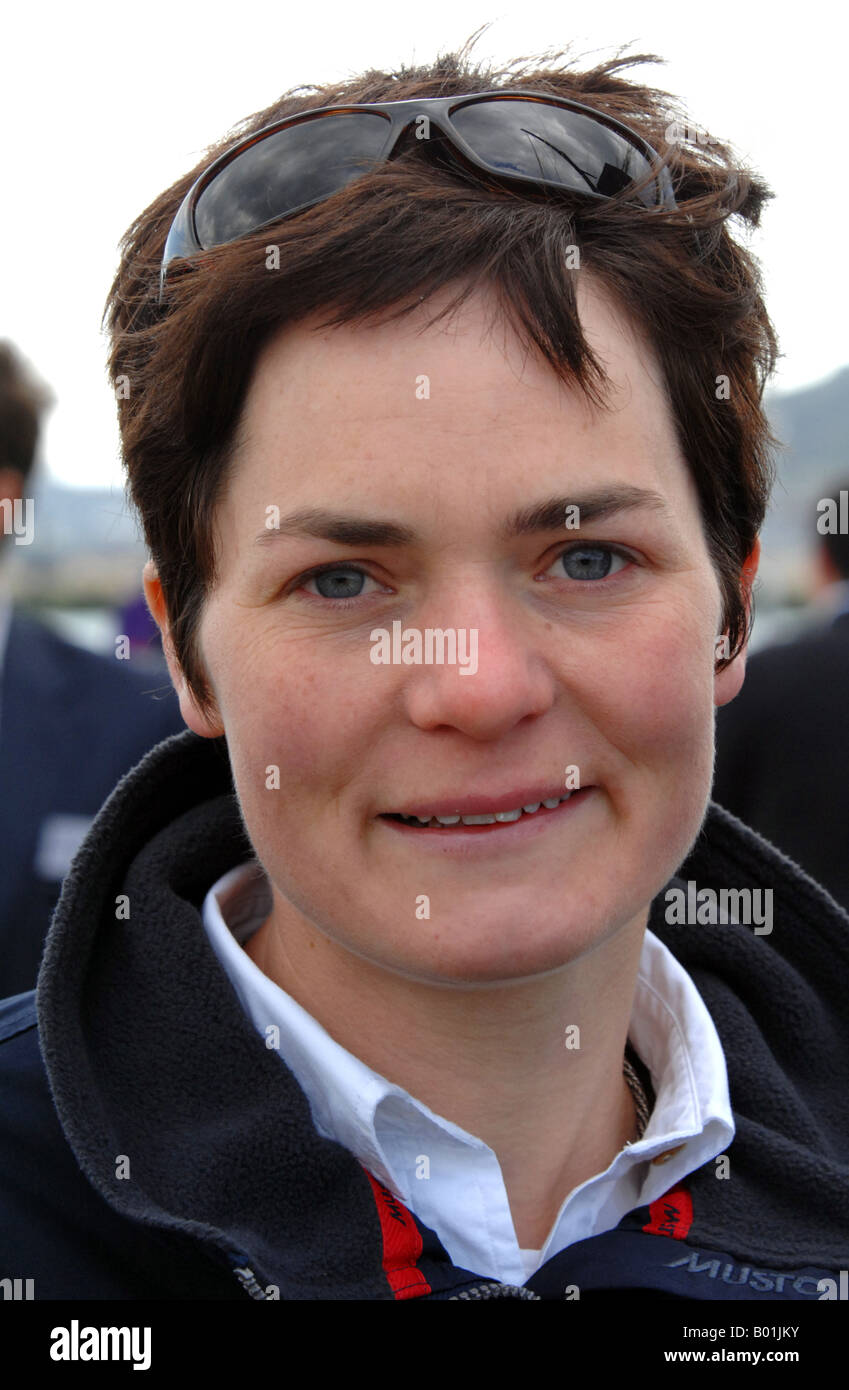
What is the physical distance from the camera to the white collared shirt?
1.84 meters

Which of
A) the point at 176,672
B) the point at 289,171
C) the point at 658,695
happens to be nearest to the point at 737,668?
the point at 658,695

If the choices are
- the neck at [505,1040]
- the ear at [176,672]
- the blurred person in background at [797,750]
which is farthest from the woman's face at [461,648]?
the blurred person in background at [797,750]

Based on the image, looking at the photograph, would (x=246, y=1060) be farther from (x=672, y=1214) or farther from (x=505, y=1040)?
(x=672, y=1214)

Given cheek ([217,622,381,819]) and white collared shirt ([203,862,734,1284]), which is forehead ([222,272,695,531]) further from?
white collared shirt ([203,862,734,1284])

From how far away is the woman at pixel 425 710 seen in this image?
168 centimetres

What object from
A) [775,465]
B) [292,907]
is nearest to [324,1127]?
[292,907]

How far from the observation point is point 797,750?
13.1 feet

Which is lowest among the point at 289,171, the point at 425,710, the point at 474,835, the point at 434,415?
the point at 474,835

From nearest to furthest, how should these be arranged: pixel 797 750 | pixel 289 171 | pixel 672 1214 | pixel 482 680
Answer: pixel 482 680 → pixel 289 171 → pixel 672 1214 → pixel 797 750

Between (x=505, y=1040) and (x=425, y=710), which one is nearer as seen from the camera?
(x=425, y=710)

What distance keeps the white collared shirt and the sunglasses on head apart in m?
1.01

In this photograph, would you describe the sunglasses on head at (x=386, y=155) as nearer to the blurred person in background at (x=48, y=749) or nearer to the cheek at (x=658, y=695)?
the cheek at (x=658, y=695)

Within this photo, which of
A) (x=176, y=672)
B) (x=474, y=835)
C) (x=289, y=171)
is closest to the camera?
(x=474, y=835)

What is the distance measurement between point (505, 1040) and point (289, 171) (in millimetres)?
1228
